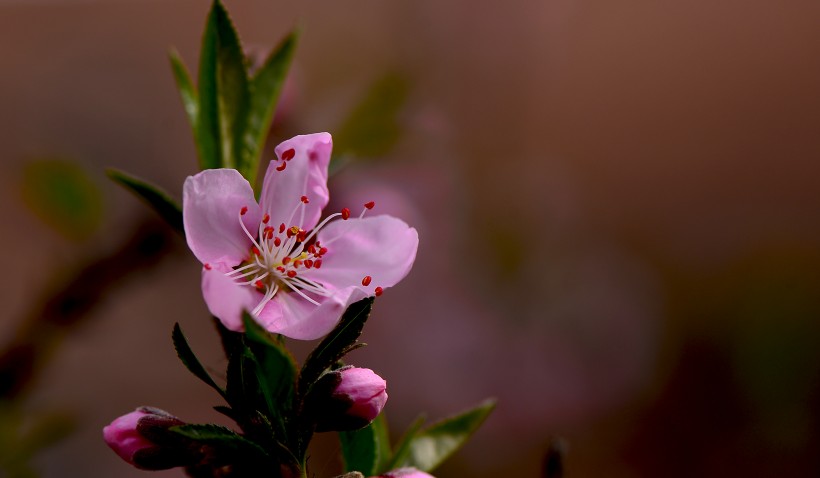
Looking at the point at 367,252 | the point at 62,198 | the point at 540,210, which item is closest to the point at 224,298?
the point at 367,252

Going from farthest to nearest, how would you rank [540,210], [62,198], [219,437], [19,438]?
[540,210], [62,198], [19,438], [219,437]

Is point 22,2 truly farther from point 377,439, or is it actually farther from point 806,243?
point 806,243

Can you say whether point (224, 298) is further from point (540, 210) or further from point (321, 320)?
point (540, 210)

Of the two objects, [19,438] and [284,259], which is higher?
[284,259]

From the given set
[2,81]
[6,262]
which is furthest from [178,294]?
[2,81]

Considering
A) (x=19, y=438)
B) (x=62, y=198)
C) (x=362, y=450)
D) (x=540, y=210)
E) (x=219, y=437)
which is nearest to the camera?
(x=219, y=437)

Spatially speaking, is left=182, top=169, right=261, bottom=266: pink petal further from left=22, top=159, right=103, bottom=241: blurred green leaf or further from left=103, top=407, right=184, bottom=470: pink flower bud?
left=22, top=159, right=103, bottom=241: blurred green leaf
